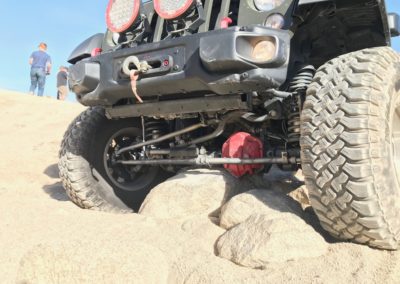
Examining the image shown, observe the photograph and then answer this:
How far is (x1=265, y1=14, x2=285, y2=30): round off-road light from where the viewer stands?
289 cm

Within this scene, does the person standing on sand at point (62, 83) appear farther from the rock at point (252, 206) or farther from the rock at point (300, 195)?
the rock at point (252, 206)

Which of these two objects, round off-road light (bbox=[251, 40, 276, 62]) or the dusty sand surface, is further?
round off-road light (bbox=[251, 40, 276, 62])

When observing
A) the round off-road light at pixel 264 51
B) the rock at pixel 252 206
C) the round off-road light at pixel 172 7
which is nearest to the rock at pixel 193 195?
the rock at pixel 252 206

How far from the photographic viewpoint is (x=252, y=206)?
9.48 feet

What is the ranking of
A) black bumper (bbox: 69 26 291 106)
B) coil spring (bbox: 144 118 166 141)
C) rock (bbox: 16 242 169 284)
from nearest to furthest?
1. rock (bbox: 16 242 169 284)
2. black bumper (bbox: 69 26 291 106)
3. coil spring (bbox: 144 118 166 141)

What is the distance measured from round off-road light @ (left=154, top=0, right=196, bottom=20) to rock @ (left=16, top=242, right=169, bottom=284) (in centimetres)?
165

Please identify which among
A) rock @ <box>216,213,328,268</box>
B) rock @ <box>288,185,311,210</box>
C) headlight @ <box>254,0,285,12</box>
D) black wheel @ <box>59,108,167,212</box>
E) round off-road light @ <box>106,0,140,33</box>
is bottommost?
rock @ <box>216,213,328,268</box>

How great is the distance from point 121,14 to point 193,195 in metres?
1.44

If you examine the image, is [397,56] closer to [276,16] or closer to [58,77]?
[276,16]

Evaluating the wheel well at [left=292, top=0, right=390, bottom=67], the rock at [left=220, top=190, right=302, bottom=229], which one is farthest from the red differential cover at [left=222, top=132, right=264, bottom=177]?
the wheel well at [left=292, top=0, right=390, bottom=67]

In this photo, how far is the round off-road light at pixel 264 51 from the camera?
2.63 m

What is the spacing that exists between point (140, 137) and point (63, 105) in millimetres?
9183

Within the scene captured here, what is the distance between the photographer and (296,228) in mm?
2453

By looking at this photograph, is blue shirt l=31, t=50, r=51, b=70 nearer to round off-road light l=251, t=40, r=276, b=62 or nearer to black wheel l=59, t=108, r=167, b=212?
black wheel l=59, t=108, r=167, b=212
